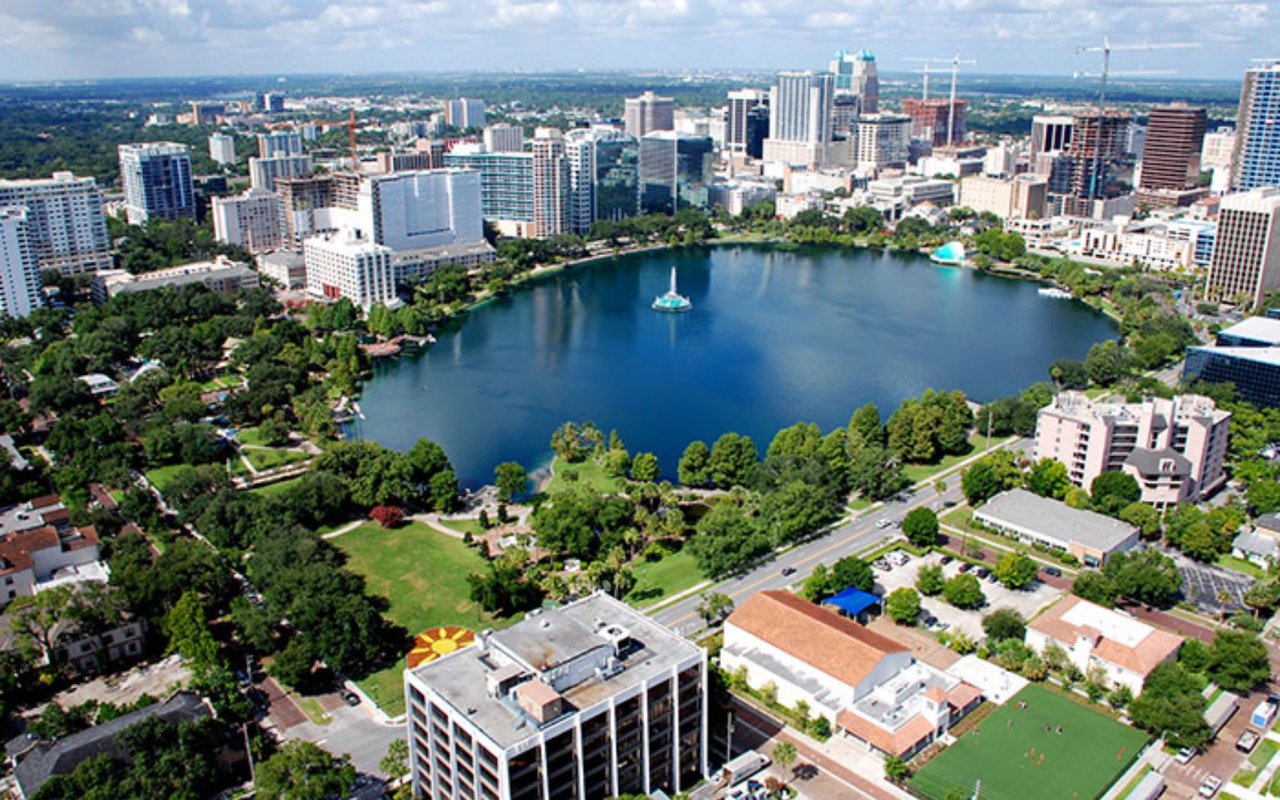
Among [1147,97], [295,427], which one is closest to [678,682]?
[295,427]

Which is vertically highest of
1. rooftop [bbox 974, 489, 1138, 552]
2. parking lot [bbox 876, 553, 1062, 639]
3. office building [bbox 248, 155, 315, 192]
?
office building [bbox 248, 155, 315, 192]

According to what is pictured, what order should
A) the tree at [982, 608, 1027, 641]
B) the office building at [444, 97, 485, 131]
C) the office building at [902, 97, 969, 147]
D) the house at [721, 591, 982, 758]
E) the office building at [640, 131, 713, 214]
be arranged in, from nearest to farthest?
the house at [721, 591, 982, 758]
the tree at [982, 608, 1027, 641]
the office building at [640, 131, 713, 214]
the office building at [902, 97, 969, 147]
the office building at [444, 97, 485, 131]

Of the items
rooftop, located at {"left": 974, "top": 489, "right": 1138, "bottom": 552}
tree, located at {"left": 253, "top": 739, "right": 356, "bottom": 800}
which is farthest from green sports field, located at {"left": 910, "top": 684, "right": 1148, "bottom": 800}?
tree, located at {"left": 253, "top": 739, "right": 356, "bottom": 800}

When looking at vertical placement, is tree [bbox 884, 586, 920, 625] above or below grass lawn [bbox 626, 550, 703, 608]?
above

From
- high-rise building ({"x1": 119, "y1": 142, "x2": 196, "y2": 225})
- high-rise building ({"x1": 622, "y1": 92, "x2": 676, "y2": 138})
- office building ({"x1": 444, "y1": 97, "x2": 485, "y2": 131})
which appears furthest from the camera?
office building ({"x1": 444, "y1": 97, "x2": 485, "y2": 131})

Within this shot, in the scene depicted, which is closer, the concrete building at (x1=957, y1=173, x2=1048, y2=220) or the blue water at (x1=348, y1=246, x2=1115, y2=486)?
the blue water at (x1=348, y1=246, x2=1115, y2=486)

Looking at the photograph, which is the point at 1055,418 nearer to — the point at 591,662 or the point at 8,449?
the point at 591,662

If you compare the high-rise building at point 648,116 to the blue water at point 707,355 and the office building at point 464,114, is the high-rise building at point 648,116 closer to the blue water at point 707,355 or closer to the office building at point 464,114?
the office building at point 464,114

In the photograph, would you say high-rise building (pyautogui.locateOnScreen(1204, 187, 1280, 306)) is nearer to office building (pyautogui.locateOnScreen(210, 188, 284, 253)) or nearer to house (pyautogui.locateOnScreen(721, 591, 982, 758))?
house (pyautogui.locateOnScreen(721, 591, 982, 758))
